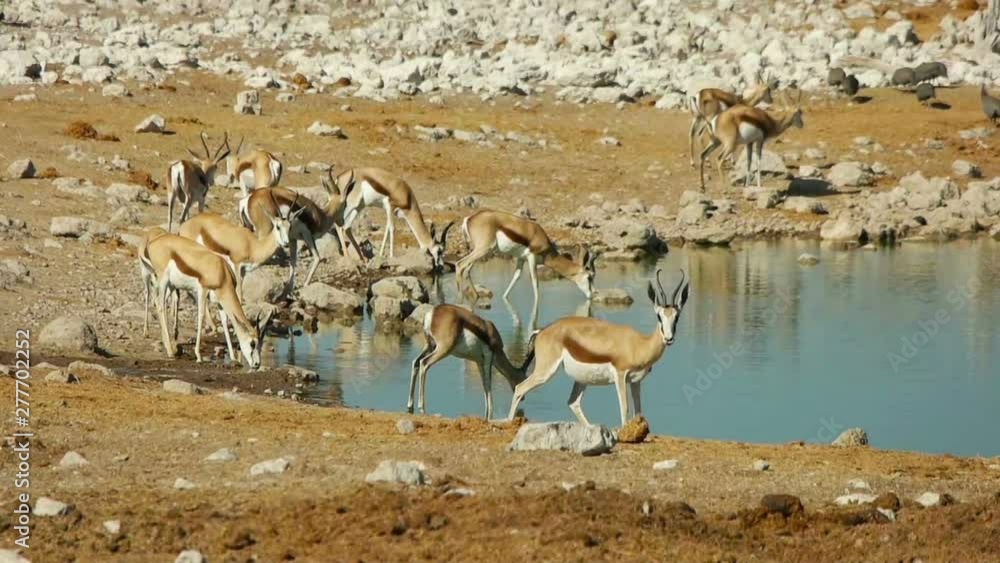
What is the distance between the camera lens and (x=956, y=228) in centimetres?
2405

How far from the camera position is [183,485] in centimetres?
912

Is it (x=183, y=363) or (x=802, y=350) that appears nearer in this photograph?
(x=183, y=363)

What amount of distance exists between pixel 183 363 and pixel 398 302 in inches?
138

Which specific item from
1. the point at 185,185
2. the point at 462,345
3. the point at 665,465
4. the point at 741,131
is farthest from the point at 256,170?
the point at 665,465

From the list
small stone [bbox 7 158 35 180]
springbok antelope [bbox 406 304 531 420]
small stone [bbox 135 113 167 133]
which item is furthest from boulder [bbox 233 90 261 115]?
springbok antelope [bbox 406 304 531 420]

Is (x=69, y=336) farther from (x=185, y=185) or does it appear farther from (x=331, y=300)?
(x=185, y=185)

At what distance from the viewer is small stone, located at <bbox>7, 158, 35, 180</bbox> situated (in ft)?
74.8

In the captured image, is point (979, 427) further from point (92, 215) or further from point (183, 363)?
point (92, 215)

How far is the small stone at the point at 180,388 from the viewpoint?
12633 mm

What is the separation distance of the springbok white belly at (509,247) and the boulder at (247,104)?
10746 mm

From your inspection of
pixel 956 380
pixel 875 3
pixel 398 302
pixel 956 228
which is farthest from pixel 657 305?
pixel 875 3

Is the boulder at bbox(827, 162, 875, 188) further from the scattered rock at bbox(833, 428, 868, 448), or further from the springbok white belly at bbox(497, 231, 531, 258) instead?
the scattered rock at bbox(833, 428, 868, 448)

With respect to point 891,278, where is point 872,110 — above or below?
above

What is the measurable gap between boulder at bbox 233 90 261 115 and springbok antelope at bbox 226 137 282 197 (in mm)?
7065
